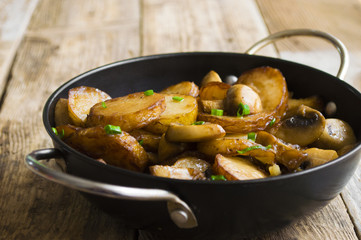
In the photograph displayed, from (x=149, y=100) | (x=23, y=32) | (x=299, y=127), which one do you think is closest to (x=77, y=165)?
(x=149, y=100)

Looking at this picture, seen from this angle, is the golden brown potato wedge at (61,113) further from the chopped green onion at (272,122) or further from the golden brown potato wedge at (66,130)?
the chopped green onion at (272,122)

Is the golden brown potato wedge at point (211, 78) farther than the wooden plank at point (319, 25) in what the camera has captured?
No

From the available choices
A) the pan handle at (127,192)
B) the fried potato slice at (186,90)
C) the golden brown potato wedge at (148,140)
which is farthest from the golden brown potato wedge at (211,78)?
the pan handle at (127,192)

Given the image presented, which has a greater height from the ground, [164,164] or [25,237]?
[164,164]

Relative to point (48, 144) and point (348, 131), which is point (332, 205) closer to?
point (348, 131)

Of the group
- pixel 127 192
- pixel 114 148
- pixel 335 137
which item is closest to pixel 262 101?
pixel 335 137
